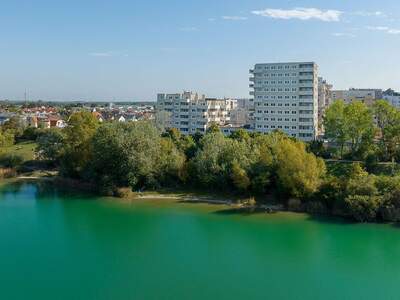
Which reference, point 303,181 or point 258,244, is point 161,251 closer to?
point 258,244

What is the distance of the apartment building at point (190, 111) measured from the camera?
189 ft

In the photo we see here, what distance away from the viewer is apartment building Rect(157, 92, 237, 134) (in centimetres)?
5747

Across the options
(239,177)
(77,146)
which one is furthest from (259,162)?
(77,146)

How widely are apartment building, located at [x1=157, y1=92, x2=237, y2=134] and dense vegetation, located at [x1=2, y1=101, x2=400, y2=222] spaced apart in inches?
759

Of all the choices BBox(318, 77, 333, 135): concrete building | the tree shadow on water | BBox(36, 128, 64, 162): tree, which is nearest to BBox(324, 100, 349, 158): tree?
the tree shadow on water

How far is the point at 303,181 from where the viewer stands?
87.1ft

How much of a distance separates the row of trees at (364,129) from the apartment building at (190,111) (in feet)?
72.0

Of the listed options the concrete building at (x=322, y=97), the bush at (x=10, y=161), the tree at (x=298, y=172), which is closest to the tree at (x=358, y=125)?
the tree at (x=298, y=172)

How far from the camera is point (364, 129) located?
3569cm

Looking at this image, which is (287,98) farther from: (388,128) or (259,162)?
(259,162)

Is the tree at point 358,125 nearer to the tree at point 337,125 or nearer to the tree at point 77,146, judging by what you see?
the tree at point 337,125

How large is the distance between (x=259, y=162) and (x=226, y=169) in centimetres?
224

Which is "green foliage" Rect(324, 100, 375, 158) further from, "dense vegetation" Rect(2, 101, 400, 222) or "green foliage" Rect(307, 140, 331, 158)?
"green foliage" Rect(307, 140, 331, 158)

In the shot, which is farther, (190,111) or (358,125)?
(190,111)
